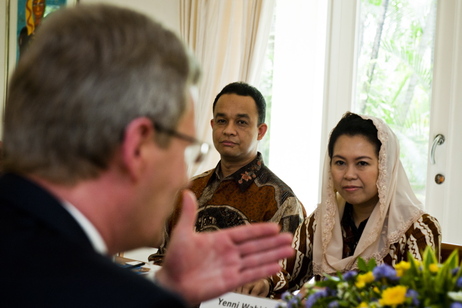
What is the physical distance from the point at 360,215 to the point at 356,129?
1.11 feet

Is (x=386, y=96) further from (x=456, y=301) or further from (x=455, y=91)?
(x=456, y=301)

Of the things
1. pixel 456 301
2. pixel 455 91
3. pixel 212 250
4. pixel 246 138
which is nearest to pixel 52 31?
pixel 212 250

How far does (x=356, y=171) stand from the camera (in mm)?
2266

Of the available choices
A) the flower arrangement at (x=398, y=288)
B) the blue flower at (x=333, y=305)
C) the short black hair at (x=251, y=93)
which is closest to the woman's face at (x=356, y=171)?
the short black hair at (x=251, y=93)

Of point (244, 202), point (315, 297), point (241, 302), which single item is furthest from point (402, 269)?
point (244, 202)

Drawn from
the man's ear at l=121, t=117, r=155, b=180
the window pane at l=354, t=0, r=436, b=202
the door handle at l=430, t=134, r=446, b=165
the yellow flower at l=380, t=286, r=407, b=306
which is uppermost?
the window pane at l=354, t=0, r=436, b=202

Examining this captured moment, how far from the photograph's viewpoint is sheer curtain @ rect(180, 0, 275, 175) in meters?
4.04

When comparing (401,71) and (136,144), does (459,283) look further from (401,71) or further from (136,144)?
(401,71)

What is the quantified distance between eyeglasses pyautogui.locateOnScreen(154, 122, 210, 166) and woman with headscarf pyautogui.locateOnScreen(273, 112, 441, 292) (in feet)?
4.17

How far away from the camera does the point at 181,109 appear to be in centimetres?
87

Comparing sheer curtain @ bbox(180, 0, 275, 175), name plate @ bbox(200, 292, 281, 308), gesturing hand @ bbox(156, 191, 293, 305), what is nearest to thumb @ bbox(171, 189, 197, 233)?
gesturing hand @ bbox(156, 191, 293, 305)

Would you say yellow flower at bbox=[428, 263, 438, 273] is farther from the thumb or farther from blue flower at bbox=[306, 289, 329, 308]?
the thumb

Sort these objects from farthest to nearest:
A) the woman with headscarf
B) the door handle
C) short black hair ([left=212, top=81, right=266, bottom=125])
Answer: the door handle < short black hair ([left=212, top=81, right=266, bottom=125]) < the woman with headscarf

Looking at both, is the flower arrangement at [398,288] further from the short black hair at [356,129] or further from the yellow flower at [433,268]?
the short black hair at [356,129]
